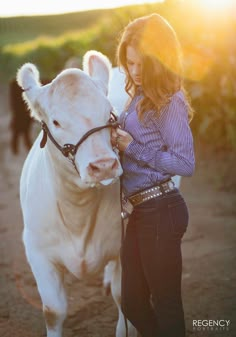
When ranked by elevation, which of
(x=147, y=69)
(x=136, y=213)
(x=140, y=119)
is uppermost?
(x=147, y=69)

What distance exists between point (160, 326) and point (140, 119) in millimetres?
959

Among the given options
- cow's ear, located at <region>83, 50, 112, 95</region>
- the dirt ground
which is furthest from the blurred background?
cow's ear, located at <region>83, 50, 112, 95</region>

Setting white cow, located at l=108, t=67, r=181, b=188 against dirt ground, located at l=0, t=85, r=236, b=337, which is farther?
white cow, located at l=108, t=67, r=181, b=188

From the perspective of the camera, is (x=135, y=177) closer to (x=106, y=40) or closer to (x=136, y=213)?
(x=136, y=213)

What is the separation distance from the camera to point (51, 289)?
10.8ft

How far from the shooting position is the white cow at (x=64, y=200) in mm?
2803

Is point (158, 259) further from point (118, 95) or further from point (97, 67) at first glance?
point (118, 95)

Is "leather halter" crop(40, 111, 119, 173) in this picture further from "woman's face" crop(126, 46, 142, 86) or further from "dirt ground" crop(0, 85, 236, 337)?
"dirt ground" crop(0, 85, 236, 337)

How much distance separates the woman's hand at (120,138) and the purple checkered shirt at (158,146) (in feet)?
0.07

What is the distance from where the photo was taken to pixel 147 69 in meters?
2.73

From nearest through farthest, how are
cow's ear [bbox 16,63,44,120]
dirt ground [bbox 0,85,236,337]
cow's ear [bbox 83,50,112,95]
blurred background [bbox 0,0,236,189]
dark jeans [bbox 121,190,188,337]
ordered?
dark jeans [bbox 121,190,188,337] → cow's ear [bbox 16,63,44,120] → cow's ear [bbox 83,50,112,95] → dirt ground [bbox 0,85,236,337] → blurred background [bbox 0,0,236,189]

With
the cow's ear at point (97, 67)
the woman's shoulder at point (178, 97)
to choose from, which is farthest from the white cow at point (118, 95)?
the woman's shoulder at point (178, 97)

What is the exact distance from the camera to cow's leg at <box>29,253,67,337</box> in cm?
329

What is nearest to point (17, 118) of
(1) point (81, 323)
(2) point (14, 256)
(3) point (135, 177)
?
(2) point (14, 256)
